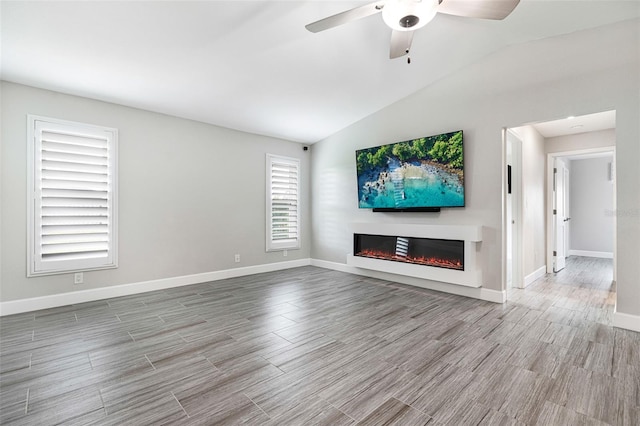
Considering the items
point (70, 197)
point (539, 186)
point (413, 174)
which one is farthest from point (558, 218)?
point (70, 197)

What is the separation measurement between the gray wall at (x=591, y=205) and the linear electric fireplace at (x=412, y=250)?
583 centimetres

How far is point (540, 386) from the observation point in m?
2.03

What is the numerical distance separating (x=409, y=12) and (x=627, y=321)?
11.9 feet

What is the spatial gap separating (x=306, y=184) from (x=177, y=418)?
202 inches

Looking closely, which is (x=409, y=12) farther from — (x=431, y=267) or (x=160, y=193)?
(x=160, y=193)

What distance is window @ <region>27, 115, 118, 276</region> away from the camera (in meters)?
3.57

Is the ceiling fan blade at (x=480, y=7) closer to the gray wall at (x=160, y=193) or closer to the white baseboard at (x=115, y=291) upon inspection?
the gray wall at (x=160, y=193)

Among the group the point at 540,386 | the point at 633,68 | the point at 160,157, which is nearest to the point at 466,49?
the point at 633,68

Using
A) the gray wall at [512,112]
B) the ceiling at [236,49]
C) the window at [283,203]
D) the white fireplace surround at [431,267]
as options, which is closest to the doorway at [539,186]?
the gray wall at [512,112]

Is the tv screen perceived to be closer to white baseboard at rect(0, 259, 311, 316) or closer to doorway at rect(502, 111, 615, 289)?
doorway at rect(502, 111, 615, 289)

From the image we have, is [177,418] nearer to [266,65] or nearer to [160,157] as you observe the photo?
[266,65]

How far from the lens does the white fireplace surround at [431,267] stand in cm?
395

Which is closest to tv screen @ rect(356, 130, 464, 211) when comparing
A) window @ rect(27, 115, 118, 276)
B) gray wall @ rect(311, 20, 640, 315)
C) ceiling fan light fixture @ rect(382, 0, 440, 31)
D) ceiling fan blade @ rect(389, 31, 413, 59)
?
gray wall @ rect(311, 20, 640, 315)

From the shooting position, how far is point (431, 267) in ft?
14.3
